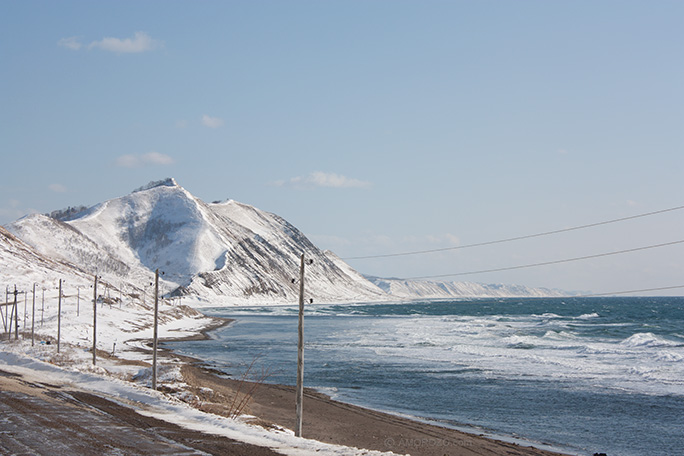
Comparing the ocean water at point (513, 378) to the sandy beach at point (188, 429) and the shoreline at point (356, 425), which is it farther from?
the sandy beach at point (188, 429)

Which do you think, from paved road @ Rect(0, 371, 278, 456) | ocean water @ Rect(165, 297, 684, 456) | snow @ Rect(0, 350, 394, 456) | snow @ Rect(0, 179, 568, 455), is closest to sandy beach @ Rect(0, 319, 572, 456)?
paved road @ Rect(0, 371, 278, 456)

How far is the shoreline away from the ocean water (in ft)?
5.18

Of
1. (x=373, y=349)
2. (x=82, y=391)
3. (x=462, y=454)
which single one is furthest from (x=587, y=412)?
(x=373, y=349)

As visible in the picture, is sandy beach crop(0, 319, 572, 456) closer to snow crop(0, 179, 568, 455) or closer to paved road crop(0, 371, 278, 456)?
paved road crop(0, 371, 278, 456)

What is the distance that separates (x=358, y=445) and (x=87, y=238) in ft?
622

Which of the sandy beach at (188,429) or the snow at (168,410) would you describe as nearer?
the sandy beach at (188,429)

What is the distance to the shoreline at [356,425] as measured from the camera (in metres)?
24.4

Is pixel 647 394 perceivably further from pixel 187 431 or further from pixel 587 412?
pixel 187 431

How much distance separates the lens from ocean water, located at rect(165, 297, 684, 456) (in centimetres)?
2845

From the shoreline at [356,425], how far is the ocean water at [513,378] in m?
1.58

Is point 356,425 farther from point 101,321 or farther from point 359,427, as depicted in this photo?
point 101,321

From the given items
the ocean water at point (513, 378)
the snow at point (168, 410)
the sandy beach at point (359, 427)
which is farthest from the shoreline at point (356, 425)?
the snow at point (168, 410)

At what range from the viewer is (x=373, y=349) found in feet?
208

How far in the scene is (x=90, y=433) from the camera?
18062 mm
